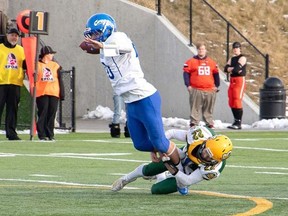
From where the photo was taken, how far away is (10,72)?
75.6 ft

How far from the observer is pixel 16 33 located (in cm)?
2295

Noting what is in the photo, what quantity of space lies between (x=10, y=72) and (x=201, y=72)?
6.28 meters

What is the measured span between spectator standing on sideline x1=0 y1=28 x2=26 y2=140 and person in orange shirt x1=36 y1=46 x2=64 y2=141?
0.49m

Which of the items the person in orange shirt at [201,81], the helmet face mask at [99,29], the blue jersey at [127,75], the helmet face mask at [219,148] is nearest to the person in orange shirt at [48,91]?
the person in orange shirt at [201,81]

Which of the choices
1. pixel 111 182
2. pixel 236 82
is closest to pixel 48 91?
pixel 236 82

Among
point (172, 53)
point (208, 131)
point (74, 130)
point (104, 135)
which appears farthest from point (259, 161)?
point (172, 53)

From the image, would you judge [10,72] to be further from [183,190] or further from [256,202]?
[256,202]

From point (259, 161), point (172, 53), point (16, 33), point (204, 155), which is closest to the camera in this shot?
point (204, 155)

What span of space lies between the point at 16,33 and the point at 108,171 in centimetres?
769

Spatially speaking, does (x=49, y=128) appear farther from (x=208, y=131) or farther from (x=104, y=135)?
(x=208, y=131)

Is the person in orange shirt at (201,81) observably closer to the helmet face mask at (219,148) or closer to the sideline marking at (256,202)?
the sideline marking at (256,202)

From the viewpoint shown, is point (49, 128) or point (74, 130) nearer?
point (49, 128)

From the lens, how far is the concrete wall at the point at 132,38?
3309 cm

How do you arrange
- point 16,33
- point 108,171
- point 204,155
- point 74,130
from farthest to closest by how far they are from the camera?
point 74,130, point 16,33, point 108,171, point 204,155
